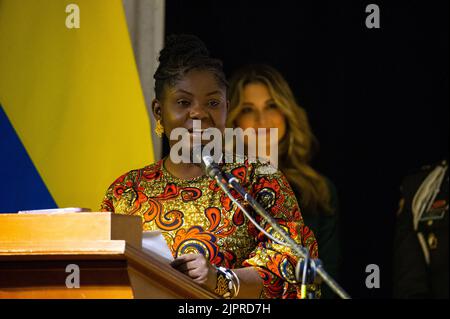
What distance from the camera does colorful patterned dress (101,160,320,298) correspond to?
3000 mm

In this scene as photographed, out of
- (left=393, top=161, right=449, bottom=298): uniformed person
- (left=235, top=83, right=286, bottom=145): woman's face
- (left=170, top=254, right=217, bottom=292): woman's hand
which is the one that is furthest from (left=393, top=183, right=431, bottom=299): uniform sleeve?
(left=170, top=254, right=217, bottom=292): woman's hand

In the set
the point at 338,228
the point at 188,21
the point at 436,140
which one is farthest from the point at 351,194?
the point at 188,21

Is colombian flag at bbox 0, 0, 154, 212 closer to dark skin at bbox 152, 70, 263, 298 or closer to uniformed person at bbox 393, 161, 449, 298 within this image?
dark skin at bbox 152, 70, 263, 298

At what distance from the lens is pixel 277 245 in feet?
9.80

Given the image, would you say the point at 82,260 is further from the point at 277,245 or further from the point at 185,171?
the point at 185,171

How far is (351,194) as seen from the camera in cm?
511

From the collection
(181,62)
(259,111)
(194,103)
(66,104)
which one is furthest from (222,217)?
(259,111)

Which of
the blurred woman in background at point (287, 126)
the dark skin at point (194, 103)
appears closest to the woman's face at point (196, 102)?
the dark skin at point (194, 103)

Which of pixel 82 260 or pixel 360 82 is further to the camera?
pixel 360 82

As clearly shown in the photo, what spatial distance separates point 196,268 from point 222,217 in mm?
583

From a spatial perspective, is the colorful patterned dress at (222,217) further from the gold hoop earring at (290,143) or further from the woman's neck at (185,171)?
the gold hoop earring at (290,143)

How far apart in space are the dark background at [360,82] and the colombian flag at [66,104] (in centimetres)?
78
